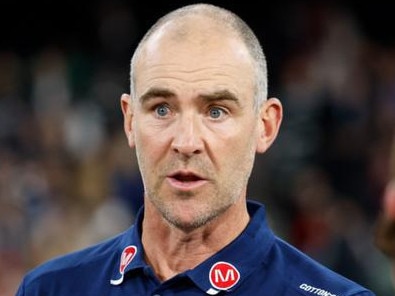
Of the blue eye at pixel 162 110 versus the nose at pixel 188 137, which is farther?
the blue eye at pixel 162 110

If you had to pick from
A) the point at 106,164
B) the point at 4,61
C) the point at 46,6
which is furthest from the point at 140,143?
the point at 46,6

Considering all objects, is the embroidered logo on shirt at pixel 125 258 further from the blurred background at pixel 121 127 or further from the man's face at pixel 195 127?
the blurred background at pixel 121 127

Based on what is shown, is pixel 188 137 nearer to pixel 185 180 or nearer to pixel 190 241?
pixel 185 180

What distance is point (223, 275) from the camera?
12.7 ft

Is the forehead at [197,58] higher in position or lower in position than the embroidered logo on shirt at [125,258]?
higher

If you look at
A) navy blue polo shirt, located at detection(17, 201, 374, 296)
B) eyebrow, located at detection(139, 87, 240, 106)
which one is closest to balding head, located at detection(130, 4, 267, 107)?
eyebrow, located at detection(139, 87, 240, 106)

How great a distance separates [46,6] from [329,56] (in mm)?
4849

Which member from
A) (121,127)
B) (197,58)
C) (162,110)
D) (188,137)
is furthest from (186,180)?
(121,127)

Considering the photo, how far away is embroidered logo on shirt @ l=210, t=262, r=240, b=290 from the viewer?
383cm

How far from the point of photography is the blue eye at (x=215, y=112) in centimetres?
381

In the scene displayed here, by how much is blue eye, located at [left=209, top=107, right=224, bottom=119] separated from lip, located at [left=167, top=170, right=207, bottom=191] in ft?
0.65

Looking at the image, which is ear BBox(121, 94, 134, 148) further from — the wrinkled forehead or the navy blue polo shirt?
the navy blue polo shirt

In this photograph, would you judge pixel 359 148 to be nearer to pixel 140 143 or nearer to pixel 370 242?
pixel 370 242

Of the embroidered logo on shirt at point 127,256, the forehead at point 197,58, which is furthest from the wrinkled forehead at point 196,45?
the embroidered logo on shirt at point 127,256
